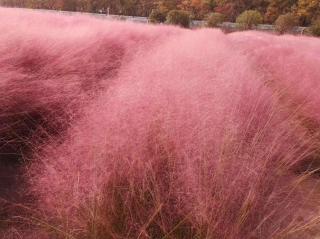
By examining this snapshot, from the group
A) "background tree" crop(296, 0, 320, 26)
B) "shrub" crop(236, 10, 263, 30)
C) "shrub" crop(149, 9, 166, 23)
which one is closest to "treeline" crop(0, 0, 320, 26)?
"background tree" crop(296, 0, 320, 26)

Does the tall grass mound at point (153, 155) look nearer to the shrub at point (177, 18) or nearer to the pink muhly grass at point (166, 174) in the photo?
the pink muhly grass at point (166, 174)

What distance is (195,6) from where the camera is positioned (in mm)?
27109

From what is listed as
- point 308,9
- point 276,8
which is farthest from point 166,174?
point 276,8

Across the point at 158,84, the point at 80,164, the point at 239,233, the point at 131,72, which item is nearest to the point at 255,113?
the point at 158,84

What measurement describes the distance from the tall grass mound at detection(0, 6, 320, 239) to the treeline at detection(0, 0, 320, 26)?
2245 cm

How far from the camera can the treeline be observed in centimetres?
2538

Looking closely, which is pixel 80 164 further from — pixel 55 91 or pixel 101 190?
pixel 55 91

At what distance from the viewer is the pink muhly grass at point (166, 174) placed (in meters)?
1.90

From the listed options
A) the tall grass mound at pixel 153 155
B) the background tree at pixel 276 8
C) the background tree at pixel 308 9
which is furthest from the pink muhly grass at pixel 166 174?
the background tree at pixel 276 8

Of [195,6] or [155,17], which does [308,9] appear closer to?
[195,6]

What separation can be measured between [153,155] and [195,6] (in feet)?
86.6

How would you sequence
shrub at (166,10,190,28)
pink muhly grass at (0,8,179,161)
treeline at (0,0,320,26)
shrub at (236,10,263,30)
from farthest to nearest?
treeline at (0,0,320,26) < shrub at (236,10,263,30) < shrub at (166,10,190,28) < pink muhly grass at (0,8,179,161)

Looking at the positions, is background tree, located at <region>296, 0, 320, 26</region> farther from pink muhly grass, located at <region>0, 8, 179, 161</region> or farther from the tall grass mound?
pink muhly grass, located at <region>0, 8, 179, 161</region>

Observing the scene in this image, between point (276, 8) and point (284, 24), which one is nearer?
point (284, 24)
